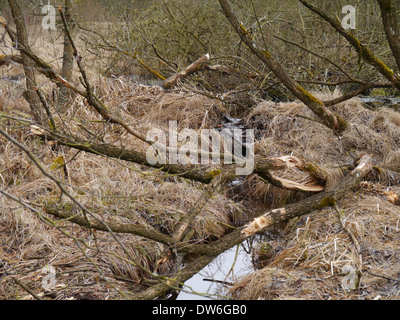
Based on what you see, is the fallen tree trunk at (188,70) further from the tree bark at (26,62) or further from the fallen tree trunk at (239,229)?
the fallen tree trunk at (239,229)

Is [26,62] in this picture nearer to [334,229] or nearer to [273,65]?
[273,65]

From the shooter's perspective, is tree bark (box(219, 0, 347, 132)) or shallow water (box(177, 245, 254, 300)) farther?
tree bark (box(219, 0, 347, 132))

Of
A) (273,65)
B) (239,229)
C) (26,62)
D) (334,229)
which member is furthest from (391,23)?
(26,62)

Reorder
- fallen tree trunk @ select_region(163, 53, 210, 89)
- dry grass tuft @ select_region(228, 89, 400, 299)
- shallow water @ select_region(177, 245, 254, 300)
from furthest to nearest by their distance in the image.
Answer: fallen tree trunk @ select_region(163, 53, 210, 89), shallow water @ select_region(177, 245, 254, 300), dry grass tuft @ select_region(228, 89, 400, 299)

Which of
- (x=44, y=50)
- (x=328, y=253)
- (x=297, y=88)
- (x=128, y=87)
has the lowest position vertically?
(x=328, y=253)

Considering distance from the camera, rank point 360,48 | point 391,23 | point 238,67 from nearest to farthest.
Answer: point 391,23, point 360,48, point 238,67

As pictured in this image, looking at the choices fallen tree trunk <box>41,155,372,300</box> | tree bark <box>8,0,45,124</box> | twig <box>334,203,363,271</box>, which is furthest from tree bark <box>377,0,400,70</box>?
tree bark <box>8,0,45,124</box>

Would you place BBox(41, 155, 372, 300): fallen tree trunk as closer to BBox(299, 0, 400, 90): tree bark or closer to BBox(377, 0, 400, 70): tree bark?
BBox(299, 0, 400, 90): tree bark

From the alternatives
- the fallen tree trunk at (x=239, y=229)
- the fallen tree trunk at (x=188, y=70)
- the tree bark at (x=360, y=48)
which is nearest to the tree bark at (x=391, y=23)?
the tree bark at (x=360, y=48)

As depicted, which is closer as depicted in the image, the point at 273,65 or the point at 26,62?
the point at 26,62
